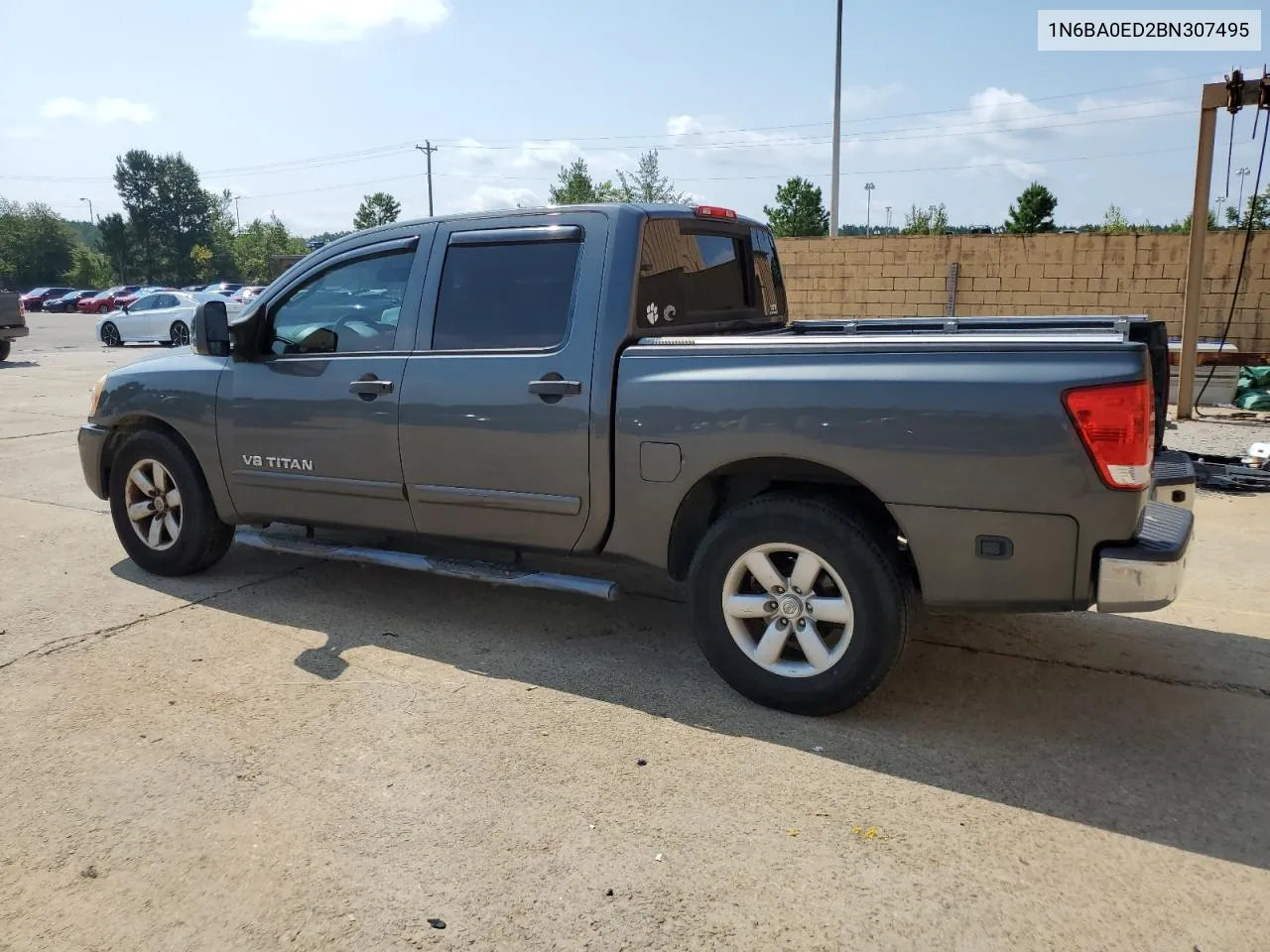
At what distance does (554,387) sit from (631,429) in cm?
40

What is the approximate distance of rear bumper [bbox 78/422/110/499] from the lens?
5.54 metres

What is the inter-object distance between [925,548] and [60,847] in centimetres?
292

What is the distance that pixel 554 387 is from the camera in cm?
405

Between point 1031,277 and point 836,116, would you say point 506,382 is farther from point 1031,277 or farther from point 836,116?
point 836,116

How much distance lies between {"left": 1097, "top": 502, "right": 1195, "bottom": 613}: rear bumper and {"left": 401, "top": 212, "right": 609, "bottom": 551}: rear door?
1.97 m

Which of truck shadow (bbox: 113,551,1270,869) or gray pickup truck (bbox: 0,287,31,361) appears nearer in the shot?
truck shadow (bbox: 113,551,1270,869)

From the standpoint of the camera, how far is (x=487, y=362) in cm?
427

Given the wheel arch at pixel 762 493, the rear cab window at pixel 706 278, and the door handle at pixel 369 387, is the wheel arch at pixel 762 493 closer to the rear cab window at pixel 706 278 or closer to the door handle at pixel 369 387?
the rear cab window at pixel 706 278

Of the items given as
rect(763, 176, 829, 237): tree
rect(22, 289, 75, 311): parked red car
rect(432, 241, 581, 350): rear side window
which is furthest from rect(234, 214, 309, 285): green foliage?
rect(432, 241, 581, 350): rear side window

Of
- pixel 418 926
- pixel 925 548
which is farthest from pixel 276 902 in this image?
pixel 925 548

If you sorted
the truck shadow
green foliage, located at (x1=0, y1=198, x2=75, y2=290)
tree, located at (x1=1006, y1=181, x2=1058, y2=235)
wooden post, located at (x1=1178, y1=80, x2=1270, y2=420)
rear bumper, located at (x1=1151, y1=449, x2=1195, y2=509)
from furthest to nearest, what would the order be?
1. green foliage, located at (x1=0, y1=198, x2=75, y2=290)
2. tree, located at (x1=1006, y1=181, x2=1058, y2=235)
3. wooden post, located at (x1=1178, y1=80, x2=1270, y2=420)
4. rear bumper, located at (x1=1151, y1=449, x2=1195, y2=509)
5. the truck shadow

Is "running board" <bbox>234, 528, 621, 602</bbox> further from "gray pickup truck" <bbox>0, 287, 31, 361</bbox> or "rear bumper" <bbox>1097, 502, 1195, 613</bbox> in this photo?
"gray pickup truck" <bbox>0, 287, 31, 361</bbox>

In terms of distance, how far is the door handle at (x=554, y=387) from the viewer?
13.2 feet

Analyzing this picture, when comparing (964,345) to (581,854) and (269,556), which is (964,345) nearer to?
(581,854)
